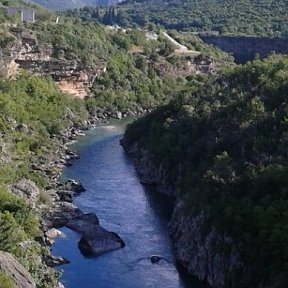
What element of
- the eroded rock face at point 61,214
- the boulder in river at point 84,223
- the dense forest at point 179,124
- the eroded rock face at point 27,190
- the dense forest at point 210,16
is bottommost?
the eroded rock face at point 61,214

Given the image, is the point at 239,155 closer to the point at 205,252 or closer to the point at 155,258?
the point at 205,252

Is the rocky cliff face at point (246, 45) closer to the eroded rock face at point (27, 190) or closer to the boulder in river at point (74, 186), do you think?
the boulder in river at point (74, 186)

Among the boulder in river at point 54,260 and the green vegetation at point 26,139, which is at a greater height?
the green vegetation at point 26,139

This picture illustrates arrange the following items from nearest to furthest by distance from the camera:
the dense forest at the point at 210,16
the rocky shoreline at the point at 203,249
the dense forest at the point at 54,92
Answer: the rocky shoreline at the point at 203,249 → the dense forest at the point at 54,92 → the dense forest at the point at 210,16

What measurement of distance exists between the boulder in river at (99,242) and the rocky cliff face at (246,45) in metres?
71.3

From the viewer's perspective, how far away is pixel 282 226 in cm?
3266

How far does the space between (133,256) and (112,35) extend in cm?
6646

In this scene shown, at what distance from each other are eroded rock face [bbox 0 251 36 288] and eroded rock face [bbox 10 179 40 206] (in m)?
17.1

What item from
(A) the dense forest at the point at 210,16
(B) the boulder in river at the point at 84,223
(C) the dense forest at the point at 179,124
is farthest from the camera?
(A) the dense forest at the point at 210,16

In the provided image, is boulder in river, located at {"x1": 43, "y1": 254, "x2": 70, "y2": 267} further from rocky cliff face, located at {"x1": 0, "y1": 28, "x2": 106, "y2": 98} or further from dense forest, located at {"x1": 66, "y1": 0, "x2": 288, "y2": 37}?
dense forest, located at {"x1": 66, "y1": 0, "x2": 288, "y2": 37}

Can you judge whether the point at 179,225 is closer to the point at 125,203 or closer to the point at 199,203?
the point at 199,203

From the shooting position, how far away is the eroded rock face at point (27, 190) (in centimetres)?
4534

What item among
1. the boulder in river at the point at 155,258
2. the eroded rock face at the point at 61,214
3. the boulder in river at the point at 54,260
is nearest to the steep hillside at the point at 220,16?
the eroded rock face at the point at 61,214

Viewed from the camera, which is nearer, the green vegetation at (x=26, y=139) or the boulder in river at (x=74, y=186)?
the green vegetation at (x=26, y=139)
